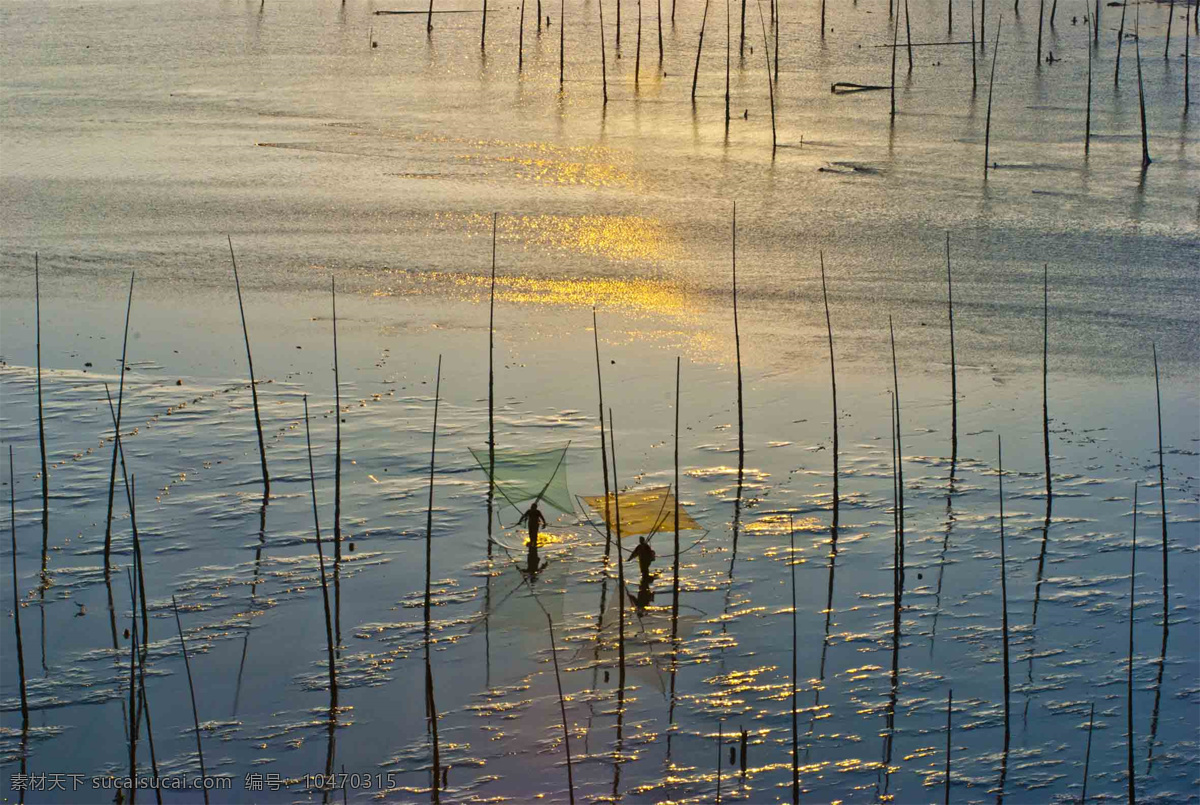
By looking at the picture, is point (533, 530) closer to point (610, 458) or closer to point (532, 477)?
point (532, 477)

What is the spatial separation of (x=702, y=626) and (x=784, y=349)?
2.58 m

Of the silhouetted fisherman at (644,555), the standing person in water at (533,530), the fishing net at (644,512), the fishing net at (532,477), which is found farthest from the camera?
the fishing net at (532,477)

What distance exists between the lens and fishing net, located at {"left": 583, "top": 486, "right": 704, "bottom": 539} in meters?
4.07

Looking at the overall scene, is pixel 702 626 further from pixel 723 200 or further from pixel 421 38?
pixel 421 38

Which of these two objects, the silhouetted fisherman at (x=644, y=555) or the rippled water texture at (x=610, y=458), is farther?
the silhouetted fisherman at (x=644, y=555)

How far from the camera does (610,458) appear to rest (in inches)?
184

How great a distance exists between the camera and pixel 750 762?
301 cm

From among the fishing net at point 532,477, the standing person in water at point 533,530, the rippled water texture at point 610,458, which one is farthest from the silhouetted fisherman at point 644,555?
the fishing net at point 532,477

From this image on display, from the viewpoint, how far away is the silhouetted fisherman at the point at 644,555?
146 inches

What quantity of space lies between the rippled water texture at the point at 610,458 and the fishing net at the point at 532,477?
0.35 ft

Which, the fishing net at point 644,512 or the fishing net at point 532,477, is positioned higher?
the fishing net at point 532,477

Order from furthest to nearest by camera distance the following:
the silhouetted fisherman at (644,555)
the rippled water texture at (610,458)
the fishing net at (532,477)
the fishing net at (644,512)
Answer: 1. the fishing net at (532,477)
2. the fishing net at (644,512)
3. the silhouetted fisherman at (644,555)
4. the rippled water texture at (610,458)

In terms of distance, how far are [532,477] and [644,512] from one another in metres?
0.40

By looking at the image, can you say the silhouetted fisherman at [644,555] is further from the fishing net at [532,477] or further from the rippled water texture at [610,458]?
the fishing net at [532,477]
